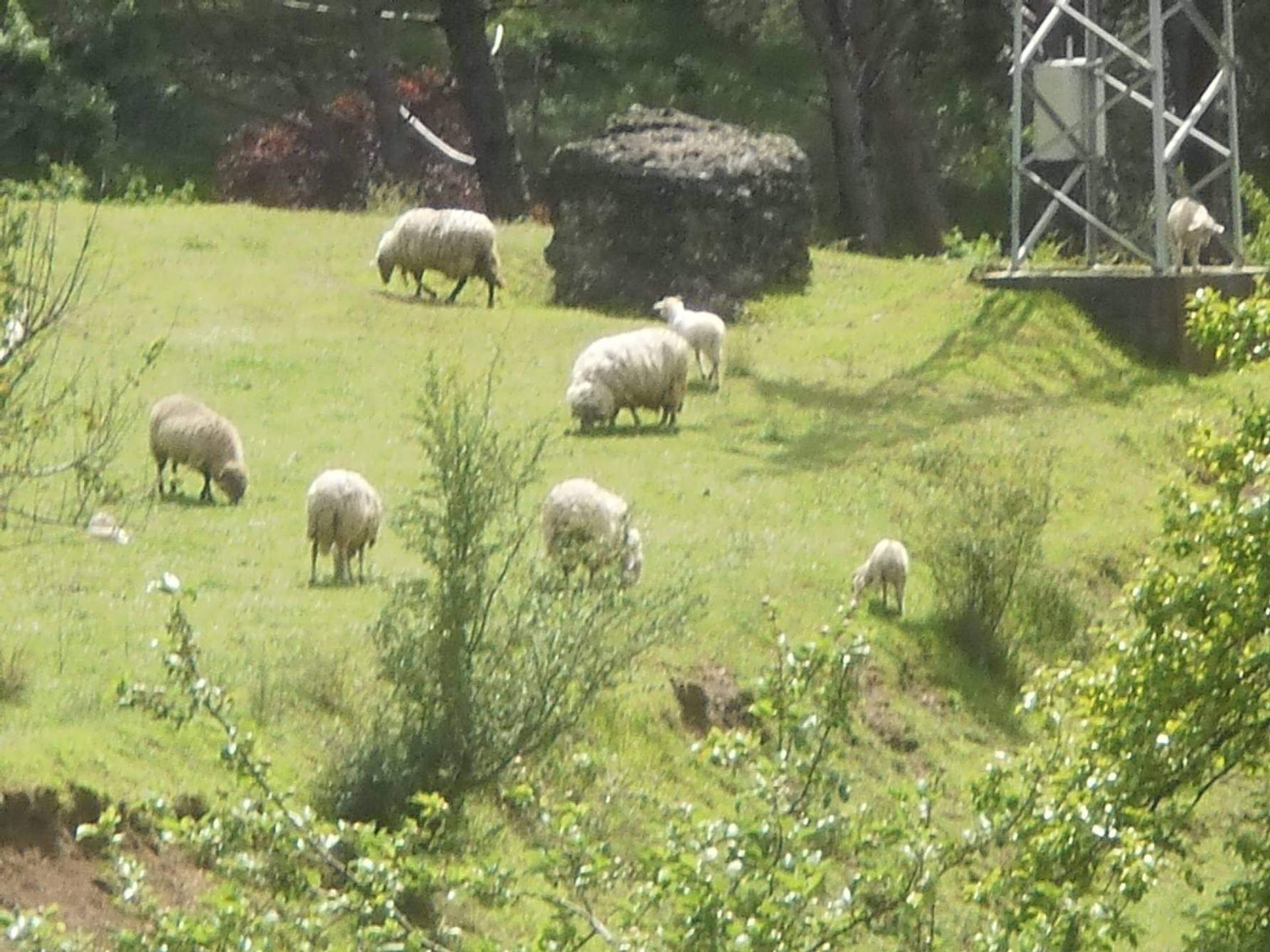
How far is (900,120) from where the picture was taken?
135 feet

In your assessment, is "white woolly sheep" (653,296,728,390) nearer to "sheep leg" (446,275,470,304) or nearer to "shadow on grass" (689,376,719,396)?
"shadow on grass" (689,376,719,396)

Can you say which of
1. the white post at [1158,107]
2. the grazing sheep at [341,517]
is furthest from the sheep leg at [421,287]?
the grazing sheep at [341,517]

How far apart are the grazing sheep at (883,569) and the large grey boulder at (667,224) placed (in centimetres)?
1060

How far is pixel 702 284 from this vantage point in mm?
29547

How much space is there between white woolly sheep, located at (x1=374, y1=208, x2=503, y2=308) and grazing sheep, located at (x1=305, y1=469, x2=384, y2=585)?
11.7 m

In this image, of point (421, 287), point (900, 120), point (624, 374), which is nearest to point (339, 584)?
point (624, 374)

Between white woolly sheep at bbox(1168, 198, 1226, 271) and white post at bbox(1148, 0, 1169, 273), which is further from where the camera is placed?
white woolly sheep at bbox(1168, 198, 1226, 271)

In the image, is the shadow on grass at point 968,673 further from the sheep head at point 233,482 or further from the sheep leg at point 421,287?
the sheep leg at point 421,287

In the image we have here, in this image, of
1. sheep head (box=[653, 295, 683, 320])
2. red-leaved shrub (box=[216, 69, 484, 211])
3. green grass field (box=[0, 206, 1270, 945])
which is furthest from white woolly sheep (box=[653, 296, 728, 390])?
red-leaved shrub (box=[216, 69, 484, 211])

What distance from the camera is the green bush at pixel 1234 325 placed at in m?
11.5

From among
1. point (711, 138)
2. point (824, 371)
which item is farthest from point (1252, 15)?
point (824, 371)

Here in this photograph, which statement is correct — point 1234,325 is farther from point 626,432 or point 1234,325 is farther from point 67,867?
point 626,432

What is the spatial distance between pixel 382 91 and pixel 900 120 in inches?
332

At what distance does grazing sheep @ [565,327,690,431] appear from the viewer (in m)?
22.3
